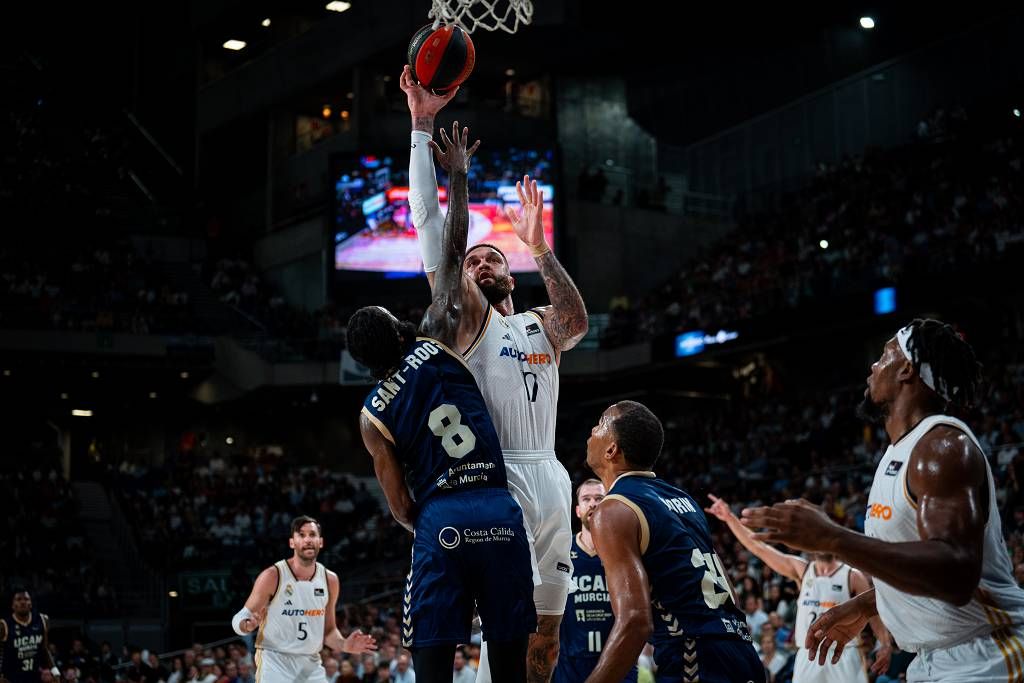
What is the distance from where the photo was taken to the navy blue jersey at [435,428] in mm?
5215

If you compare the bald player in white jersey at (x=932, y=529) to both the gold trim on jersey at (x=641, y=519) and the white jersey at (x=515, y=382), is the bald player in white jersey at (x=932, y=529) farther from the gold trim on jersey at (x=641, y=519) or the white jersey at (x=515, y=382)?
the white jersey at (x=515, y=382)

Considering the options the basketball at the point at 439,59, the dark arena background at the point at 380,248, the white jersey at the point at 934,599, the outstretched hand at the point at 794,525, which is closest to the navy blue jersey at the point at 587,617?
the basketball at the point at 439,59

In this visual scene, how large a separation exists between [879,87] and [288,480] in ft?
61.7

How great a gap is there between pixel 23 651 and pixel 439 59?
10709 millimetres

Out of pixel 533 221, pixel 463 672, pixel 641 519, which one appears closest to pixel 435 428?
pixel 641 519

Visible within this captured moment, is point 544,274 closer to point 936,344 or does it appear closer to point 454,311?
point 454,311

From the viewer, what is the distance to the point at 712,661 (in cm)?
475

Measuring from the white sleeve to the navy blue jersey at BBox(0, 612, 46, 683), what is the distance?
1043 cm

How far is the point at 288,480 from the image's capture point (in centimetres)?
3064

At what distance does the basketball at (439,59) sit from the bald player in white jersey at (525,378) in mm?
160

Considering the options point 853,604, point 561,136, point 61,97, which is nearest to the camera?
point 853,604

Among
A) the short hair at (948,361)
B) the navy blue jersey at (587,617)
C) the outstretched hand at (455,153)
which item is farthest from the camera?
the navy blue jersey at (587,617)

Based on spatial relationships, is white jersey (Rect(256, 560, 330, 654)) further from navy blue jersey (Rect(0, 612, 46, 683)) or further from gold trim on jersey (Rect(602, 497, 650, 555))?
gold trim on jersey (Rect(602, 497, 650, 555))

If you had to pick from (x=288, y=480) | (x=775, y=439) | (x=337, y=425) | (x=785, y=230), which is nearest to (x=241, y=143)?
(x=337, y=425)
